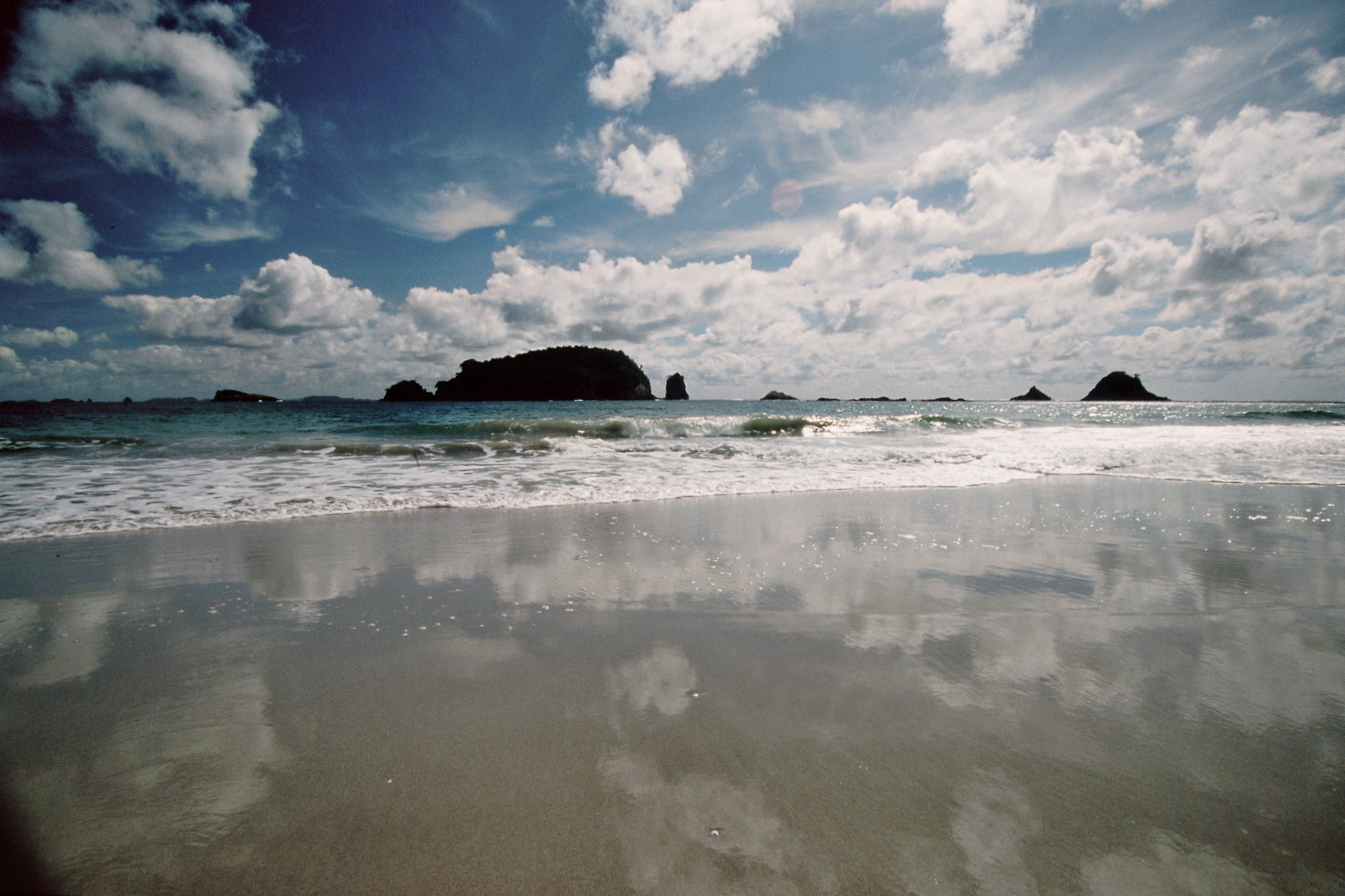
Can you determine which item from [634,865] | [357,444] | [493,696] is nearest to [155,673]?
[493,696]

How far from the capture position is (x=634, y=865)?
1.56 meters

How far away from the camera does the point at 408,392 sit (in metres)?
89.4

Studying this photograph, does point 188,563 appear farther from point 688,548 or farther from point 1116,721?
point 1116,721

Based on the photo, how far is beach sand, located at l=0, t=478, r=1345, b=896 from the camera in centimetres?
159

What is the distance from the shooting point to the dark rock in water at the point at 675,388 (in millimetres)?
115250

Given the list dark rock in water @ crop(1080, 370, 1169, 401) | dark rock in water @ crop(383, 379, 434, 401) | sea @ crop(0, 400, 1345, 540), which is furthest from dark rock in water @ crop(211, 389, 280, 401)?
dark rock in water @ crop(1080, 370, 1169, 401)

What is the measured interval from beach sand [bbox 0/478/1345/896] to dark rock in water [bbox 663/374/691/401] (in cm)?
11147

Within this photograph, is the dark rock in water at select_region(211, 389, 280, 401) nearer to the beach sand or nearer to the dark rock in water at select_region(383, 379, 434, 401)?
the dark rock in water at select_region(383, 379, 434, 401)

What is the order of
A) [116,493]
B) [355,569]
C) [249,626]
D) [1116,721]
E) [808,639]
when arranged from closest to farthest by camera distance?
[1116,721]
[808,639]
[249,626]
[355,569]
[116,493]

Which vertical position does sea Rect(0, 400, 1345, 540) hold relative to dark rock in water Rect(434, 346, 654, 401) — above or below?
below

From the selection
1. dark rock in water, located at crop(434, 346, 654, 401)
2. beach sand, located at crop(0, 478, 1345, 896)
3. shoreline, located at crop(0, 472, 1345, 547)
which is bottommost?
shoreline, located at crop(0, 472, 1345, 547)

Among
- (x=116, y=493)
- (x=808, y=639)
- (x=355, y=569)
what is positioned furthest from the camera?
(x=116, y=493)

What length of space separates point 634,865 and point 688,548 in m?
3.62

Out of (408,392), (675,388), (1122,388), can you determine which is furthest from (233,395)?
(1122,388)
